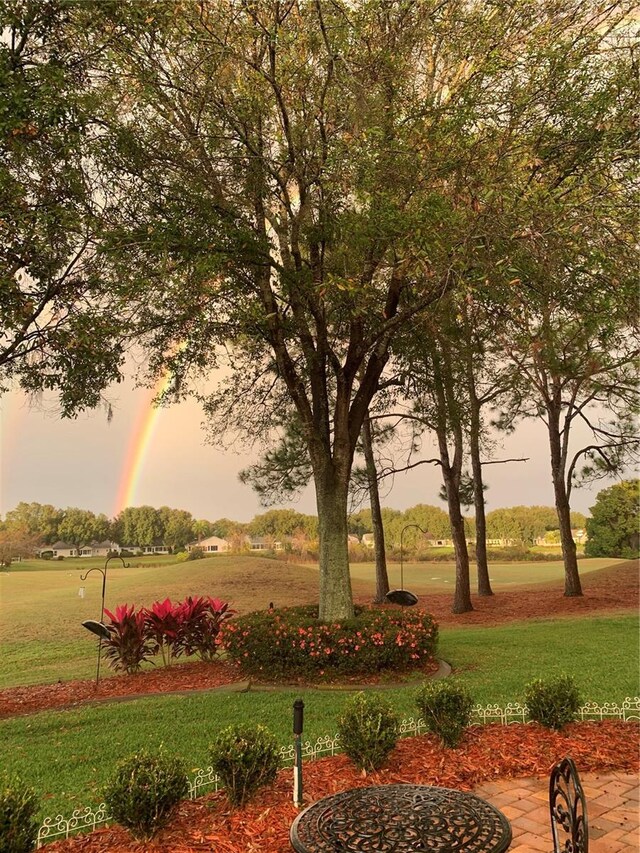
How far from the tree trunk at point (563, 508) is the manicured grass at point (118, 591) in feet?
26.6

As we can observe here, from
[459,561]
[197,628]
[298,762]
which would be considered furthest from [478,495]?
[298,762]

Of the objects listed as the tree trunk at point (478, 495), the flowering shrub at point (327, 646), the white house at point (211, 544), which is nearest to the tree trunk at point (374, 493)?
the tree trunk at point (478, 495)

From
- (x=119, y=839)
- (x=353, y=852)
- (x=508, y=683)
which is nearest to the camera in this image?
(x=353, y=852)

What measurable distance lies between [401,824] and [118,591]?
90.6 feet

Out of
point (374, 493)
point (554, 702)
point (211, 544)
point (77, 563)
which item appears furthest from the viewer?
point (211, 544)

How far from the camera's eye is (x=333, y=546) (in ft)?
37.8

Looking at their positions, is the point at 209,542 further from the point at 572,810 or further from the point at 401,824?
the point at 572,810

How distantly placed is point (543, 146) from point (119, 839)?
32.7ft

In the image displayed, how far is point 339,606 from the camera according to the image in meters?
11.2

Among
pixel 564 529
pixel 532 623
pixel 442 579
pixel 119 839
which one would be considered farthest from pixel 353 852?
pixel 442 579

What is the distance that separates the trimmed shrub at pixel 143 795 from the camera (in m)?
4.21

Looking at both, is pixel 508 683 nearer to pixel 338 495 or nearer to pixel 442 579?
pixel 338 495

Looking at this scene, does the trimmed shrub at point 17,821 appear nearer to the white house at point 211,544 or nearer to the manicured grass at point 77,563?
the manicured grass at point 77,563

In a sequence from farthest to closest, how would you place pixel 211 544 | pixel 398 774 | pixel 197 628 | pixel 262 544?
pixel 211 544 → pixel 262 544 → pixel 197 628 → pixel 398 774
